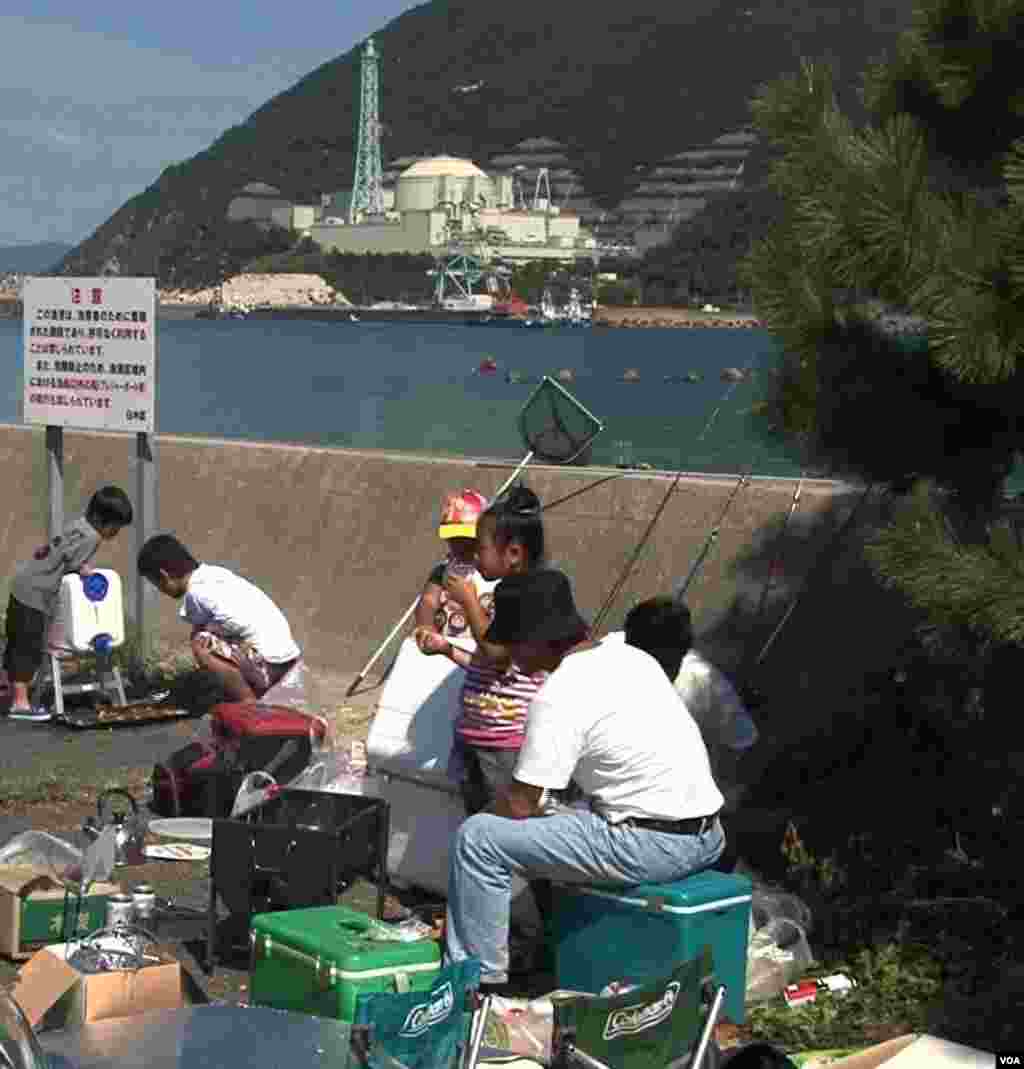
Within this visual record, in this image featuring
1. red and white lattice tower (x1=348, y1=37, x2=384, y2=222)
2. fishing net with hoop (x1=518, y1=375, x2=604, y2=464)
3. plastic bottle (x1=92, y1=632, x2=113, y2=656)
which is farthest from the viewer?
red and white lattice tower (x1=348, y1=37, x2=384, y2=222)

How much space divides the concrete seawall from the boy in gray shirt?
1.41m

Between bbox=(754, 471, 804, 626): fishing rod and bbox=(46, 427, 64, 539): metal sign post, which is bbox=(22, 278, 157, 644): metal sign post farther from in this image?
bbox=(754, 471, 804, 626): fishing rod

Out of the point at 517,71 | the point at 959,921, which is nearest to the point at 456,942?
the point at 959,921

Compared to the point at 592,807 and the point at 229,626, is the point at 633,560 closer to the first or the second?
the point at 229,626

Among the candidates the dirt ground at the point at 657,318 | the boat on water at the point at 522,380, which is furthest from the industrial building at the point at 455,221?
the boat on water at the point at 522,380

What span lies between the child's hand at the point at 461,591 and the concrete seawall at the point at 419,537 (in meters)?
1.44

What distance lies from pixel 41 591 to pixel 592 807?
200 inches

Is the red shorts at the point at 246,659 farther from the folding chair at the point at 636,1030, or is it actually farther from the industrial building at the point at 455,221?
the industrial building at the point at 455,221

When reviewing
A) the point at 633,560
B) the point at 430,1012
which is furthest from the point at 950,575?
the point at 633,560

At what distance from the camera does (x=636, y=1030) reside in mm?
4848

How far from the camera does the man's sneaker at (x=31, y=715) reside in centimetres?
1009

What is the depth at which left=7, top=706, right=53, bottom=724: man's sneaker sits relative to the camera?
397 inches

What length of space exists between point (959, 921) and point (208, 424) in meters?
34.0

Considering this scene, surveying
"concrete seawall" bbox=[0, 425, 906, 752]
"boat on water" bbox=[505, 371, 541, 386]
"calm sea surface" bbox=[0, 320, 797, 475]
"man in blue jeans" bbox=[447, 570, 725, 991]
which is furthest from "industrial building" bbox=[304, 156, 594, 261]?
"man in blue jeans" bbox=[447, 570, 725, 991]
